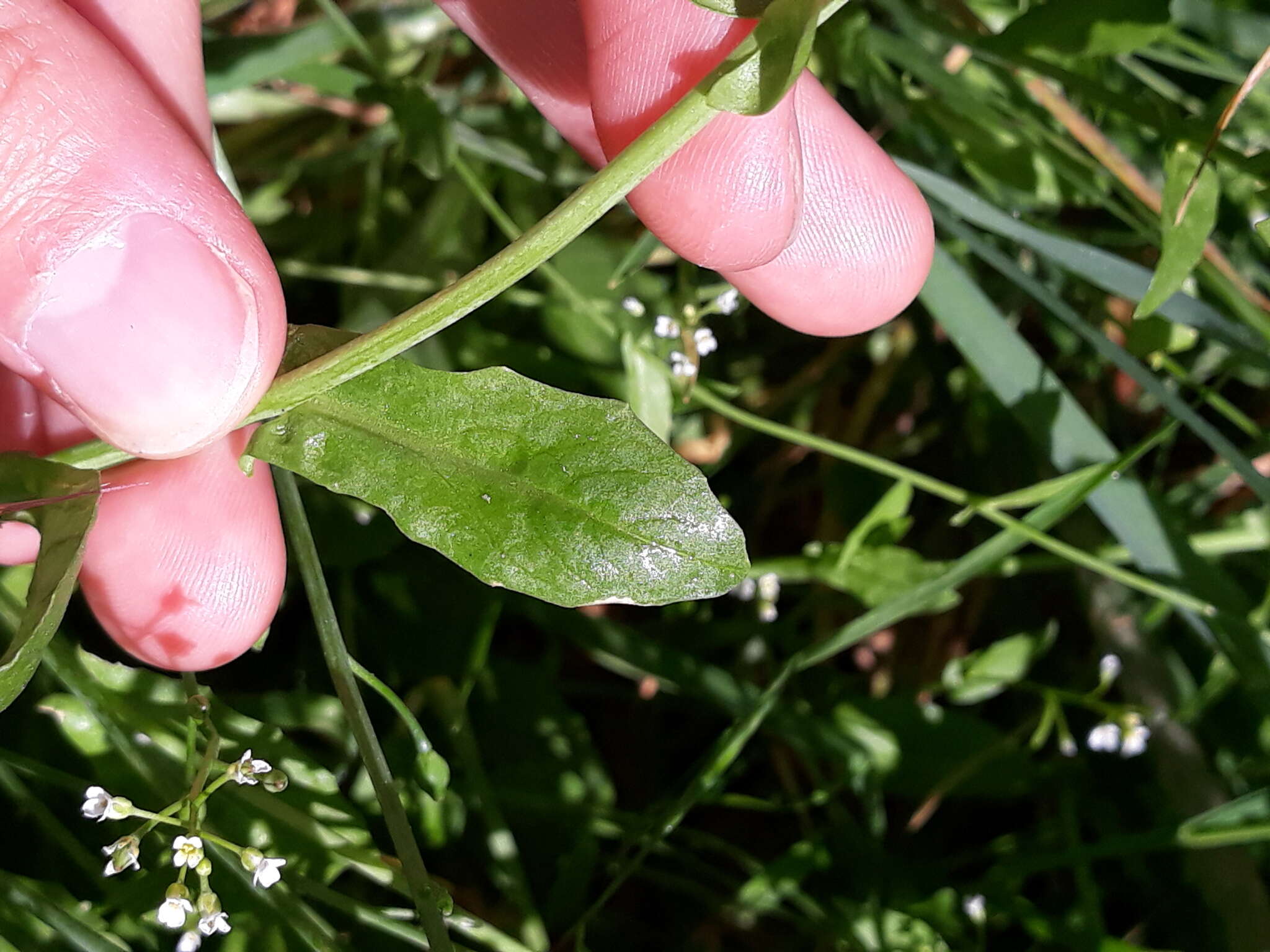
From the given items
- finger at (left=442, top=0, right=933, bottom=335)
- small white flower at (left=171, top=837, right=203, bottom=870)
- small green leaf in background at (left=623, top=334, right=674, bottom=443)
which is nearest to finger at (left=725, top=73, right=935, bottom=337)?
finger at (left=442, top=0, right=933, bottom=335)

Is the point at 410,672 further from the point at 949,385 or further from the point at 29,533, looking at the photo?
the point at 949,385

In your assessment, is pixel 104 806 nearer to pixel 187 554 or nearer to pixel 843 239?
pixel 187 554

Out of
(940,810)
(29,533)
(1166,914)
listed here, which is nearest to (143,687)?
(29,533)

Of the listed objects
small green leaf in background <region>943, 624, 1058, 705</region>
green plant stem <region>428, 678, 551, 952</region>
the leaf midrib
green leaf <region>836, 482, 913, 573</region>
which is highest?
the leaf midrib

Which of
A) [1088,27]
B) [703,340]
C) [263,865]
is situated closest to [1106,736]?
[703,340]

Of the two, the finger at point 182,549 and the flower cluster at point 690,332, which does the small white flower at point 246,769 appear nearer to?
the finger at point 182,549

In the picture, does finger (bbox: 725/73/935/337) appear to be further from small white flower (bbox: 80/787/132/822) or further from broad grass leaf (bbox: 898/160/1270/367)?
small white flower (bbox: 80/787/132/822)
